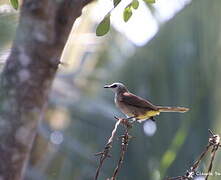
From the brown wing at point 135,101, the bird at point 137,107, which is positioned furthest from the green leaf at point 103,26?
the brown wing at point 135,101

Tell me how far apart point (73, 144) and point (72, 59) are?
6.94 feet

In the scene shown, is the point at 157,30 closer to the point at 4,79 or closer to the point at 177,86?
the point at 177,86

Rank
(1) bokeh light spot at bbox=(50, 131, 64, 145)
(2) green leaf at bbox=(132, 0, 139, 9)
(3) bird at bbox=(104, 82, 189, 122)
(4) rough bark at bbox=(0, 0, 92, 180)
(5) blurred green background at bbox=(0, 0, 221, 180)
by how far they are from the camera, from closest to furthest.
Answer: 1. (2) green leaf at bbox=(132, 0, 139, 9)
2. (4) rough bark at bbox=(0, 0, 92, 180)
3. (3) bird at bbox=(104, 82, 189, 122)
4. (5) blurred green background at bbox=(0, 0, 221, 180)
5. (1) bokeh light spot at bbox=(50, 131, 64, 145)

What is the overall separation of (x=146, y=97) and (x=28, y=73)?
4069mm

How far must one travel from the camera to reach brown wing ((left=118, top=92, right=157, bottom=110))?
535 cm

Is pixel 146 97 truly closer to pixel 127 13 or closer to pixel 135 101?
pixel 135 101

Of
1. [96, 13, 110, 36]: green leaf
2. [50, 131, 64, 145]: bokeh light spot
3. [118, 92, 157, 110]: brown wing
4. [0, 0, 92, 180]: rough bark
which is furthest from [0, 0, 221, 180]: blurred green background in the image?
[96, 13, 110, 36]: green leaf

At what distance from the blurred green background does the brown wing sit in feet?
6.06

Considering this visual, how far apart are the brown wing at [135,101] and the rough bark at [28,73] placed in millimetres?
821

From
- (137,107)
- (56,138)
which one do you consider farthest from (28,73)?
(56,138)

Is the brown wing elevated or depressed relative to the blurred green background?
depressed

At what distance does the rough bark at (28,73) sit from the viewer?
453 cm

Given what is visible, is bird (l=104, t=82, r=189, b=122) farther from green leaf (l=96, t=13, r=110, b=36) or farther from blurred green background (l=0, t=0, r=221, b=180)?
green leaf (l=96, t=13, r=110, b=36)

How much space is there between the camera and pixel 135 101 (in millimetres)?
5465
